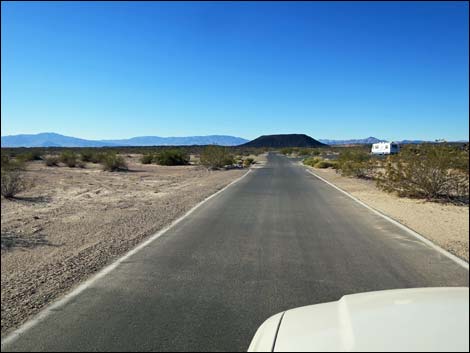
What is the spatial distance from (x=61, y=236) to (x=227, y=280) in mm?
4796

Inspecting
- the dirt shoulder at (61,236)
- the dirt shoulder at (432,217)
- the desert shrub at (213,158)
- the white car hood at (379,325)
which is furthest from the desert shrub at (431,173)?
the desert shrub at (213,158)

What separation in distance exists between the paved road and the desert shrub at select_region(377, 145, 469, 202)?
642cm

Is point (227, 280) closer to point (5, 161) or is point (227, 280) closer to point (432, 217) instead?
point (5, 161)

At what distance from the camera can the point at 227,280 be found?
623 centimetres

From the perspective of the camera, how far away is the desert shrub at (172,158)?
52.5 m

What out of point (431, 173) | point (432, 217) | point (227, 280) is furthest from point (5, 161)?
point (431, 173)

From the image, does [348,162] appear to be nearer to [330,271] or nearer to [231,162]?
[231,162]

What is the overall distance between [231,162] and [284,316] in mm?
47463

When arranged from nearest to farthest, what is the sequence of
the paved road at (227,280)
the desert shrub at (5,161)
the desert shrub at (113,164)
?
the desert shrub at (5,161), the paved road at (227,280), the desert shrub at (113,164)

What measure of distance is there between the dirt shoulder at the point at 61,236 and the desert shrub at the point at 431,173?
7.70 metres

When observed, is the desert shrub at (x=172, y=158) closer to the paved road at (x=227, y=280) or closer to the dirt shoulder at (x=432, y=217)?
the dirt shoulder at (x=432, y=217)

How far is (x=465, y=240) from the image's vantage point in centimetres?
974

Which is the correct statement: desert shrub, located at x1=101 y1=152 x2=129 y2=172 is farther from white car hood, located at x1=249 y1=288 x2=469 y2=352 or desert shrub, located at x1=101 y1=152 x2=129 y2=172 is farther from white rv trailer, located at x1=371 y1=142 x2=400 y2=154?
white rv trailer, located at x1=371 y1=142 x2=400 y2=154

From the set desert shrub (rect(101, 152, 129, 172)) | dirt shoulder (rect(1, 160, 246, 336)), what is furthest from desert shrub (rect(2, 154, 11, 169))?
desert shrub (rect(101, 152, 129, 172))
